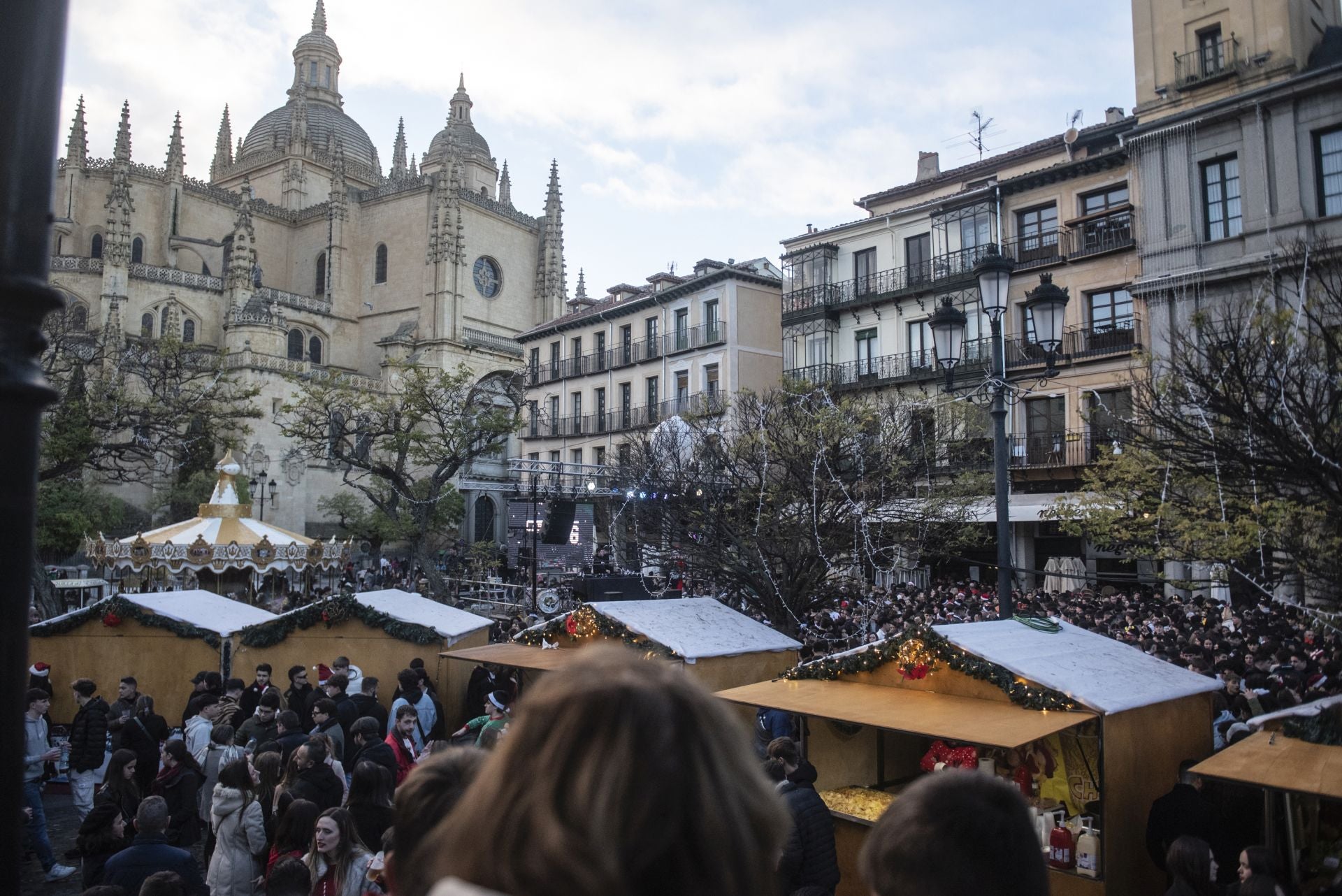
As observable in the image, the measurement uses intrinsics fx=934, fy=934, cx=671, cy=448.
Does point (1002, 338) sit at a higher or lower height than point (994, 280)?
lower

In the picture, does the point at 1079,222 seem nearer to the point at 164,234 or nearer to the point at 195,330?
the point at 195,330

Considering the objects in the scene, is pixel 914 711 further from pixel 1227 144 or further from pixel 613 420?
pixel 613 420

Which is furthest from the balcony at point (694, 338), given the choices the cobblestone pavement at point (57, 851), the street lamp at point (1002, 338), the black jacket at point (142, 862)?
the black jacket at point (142, 862)

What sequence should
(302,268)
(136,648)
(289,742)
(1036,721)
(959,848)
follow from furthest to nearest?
(302,268) → (136,648) → (289,742) → (1036,721) → (959,848)

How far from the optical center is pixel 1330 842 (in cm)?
659

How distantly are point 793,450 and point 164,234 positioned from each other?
4977 centimetres

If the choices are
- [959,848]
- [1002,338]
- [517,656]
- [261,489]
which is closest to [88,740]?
[517,656]

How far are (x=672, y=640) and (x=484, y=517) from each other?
43188mm

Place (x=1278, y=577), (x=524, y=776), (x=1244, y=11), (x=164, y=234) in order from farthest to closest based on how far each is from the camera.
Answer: (x=164, y=234) → (x=1244, y=11) → (x=1278, y=577) → (x=524, y=776)

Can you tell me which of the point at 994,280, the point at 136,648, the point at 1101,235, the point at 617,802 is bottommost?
the point at 136,648

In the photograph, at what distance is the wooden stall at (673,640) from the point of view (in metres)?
11.2

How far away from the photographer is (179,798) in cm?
743

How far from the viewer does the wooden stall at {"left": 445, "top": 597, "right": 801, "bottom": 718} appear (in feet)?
36.7

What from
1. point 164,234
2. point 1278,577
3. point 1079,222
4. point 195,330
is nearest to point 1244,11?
point 1079,222
